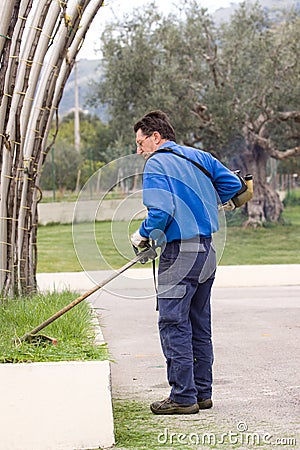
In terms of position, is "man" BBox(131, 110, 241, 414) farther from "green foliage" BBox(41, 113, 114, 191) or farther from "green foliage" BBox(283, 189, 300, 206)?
"green foliage" BBox(283, 189, 300, 206)

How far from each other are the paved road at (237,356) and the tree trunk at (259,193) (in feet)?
42.0

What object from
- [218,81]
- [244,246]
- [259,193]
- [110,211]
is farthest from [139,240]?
[259,193]

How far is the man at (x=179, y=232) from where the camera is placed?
5.19 metres

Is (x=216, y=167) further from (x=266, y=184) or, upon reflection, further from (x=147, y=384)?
(x=266, y=184)

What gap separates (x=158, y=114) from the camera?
547cm

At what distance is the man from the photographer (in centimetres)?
519

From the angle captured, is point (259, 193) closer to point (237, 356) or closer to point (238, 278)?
point (238, 278)

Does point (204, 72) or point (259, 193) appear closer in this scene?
point (204, 72)

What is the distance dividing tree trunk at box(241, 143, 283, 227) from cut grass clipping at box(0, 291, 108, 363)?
57.5 ft

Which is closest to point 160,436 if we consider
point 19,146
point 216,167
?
point 216,167

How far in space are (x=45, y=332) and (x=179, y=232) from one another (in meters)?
1.28

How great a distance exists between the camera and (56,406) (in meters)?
4.59

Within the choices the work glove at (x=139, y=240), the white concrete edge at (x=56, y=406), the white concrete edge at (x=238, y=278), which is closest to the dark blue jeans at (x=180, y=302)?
the work glove at (x=139, y=240)

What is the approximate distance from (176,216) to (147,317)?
5.34 metres
